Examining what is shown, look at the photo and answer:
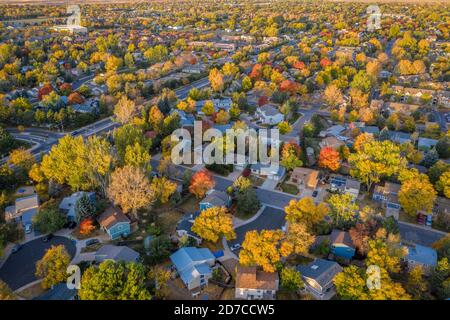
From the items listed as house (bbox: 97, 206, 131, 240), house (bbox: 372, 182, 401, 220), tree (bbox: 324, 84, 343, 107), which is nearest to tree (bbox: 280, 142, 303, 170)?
house (bbox: 372, 182, 401, 220)

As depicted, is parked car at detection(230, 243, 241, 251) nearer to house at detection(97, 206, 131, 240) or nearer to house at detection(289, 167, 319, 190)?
house at detection(97, 206, 131, 240)

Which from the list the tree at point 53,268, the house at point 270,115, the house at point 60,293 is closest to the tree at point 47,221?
the tree at point 53,268

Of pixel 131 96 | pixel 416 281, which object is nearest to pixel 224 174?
pixel 416 281

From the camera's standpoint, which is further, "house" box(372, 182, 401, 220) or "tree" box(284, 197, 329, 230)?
"house" box(372, 182, 401, 220)

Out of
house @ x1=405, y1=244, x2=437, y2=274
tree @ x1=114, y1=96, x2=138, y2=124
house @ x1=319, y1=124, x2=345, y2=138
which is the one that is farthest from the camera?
tree @ x1=114, y1=96, x2=138, y2=124

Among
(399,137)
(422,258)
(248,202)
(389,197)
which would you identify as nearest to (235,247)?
(248,202)

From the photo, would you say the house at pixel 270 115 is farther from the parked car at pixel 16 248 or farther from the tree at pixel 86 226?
the parked car at pixel 16 248

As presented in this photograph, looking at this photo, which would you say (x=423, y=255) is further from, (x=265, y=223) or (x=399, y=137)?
(x=399, y=137)

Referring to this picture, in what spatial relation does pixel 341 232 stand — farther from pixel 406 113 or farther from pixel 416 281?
pixel 406 113
